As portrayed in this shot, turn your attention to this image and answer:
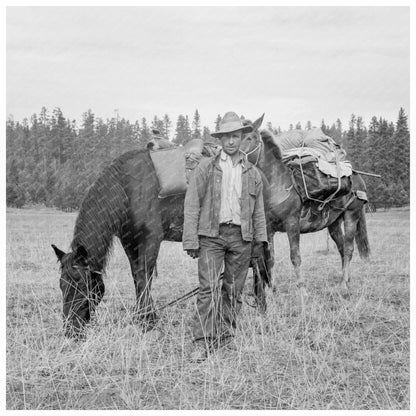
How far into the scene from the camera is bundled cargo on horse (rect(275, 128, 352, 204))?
7531 mm

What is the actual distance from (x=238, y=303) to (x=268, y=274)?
1.65 meters

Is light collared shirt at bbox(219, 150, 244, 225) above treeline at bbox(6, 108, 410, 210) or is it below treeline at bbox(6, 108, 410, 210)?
Answer: below

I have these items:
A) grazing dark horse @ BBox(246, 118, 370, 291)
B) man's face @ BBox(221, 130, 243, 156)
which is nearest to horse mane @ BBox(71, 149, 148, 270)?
man's face @ BBox(221, 130, 243, 156)

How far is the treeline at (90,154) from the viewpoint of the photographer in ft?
106

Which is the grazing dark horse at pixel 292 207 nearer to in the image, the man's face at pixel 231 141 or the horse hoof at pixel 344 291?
the horse hoof at pixel 344 291

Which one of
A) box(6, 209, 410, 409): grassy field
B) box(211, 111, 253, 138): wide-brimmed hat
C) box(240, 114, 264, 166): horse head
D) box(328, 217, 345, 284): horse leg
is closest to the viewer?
box(6, 209, 410, 409): grassy field

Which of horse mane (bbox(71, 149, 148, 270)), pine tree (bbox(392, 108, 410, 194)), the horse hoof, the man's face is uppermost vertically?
pine tree (bbox(392, 108, 410, 194))

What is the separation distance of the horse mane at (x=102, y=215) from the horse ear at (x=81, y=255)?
3 cm

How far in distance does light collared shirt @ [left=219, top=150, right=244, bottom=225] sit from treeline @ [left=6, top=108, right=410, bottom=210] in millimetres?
18821

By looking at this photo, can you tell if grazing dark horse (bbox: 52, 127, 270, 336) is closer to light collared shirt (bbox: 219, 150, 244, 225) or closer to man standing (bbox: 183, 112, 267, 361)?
man standing (bbox: 183, 112, 267, 361)

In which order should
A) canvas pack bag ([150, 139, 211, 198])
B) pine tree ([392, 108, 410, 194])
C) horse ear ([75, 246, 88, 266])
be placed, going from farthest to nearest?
pine tree ([392, 108, 410, 194]), canvas pack bag ([150, 139, 211, 198]), horse ear ([75, 246, 88, 266])

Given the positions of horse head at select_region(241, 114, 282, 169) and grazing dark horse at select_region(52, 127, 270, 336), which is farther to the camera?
horse head at select_region(241, 114, 282, 169)

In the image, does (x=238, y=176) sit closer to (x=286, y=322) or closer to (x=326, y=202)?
(x=286, y=322)

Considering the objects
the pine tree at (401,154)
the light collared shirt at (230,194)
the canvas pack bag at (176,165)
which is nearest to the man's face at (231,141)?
the light collared shirt at (230,194)
